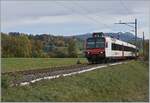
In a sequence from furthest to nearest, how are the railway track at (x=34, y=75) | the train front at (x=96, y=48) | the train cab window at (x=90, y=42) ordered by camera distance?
the train cab window at (x=90, y=42) < the train front at (x=96, y=48) < the railway track at (x=34, y=75)

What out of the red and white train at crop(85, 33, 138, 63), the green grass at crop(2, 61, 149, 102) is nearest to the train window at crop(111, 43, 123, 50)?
the red and white train at crop(85, 33, 138, 63)

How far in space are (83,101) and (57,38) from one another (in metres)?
A: 124

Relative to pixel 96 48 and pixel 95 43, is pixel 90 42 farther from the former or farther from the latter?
pixel 96 48

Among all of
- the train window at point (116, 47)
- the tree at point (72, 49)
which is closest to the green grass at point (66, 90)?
the train window at point (116, 47)

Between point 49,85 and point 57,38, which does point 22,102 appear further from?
point 57,38

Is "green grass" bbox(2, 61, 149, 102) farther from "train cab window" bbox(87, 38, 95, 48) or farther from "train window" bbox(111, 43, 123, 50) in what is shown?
"train window" bbox(111, 43, 123, 50)

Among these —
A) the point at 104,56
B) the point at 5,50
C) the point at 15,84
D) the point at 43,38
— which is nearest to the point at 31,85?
the point at 15,84

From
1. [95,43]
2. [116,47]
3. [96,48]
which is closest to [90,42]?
[95,43]

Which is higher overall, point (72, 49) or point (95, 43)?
point (95, 43)

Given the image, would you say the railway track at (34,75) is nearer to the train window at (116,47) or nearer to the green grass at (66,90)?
the green grass at (66,90)

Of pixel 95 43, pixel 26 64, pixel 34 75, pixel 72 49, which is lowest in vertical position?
pixel 26 64

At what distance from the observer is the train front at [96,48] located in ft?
144

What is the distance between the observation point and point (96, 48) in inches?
1750

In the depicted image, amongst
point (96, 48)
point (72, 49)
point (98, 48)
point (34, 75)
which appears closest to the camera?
point (34, 75)
